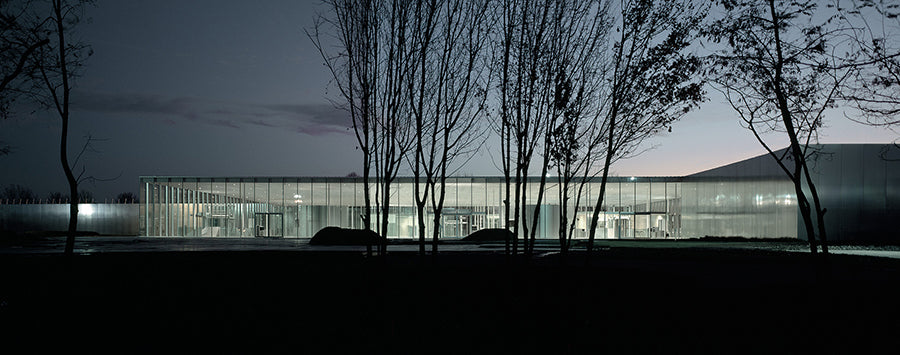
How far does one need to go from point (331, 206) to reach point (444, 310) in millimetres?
39717

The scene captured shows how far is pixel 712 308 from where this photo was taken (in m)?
9.88

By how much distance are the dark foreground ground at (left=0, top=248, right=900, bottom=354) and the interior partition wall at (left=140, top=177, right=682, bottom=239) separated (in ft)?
109

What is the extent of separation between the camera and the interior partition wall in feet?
157

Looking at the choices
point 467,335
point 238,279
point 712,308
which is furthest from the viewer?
point 238,279

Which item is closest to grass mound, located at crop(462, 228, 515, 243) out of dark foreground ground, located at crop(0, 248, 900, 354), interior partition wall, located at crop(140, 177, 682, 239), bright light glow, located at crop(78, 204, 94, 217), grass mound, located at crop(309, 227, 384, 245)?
interior partition wall, located at crop(140, 177, 682, 239)

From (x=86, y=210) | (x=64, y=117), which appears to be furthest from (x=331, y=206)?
(x=64, y=117)

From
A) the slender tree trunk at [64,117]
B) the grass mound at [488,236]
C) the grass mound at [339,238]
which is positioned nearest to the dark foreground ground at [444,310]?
the slender tree trunk at [64,117]

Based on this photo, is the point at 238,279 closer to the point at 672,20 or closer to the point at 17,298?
the point at 17,298

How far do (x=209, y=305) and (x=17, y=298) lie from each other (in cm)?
327

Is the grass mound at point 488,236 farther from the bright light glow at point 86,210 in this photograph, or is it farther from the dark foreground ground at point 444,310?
the bright light glow at point 86,210

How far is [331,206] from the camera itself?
160 ft

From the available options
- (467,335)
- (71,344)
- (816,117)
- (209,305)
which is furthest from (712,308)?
(71,344)

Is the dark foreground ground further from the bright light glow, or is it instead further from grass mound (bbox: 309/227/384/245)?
the bright light glow

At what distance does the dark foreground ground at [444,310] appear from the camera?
7.80 m
